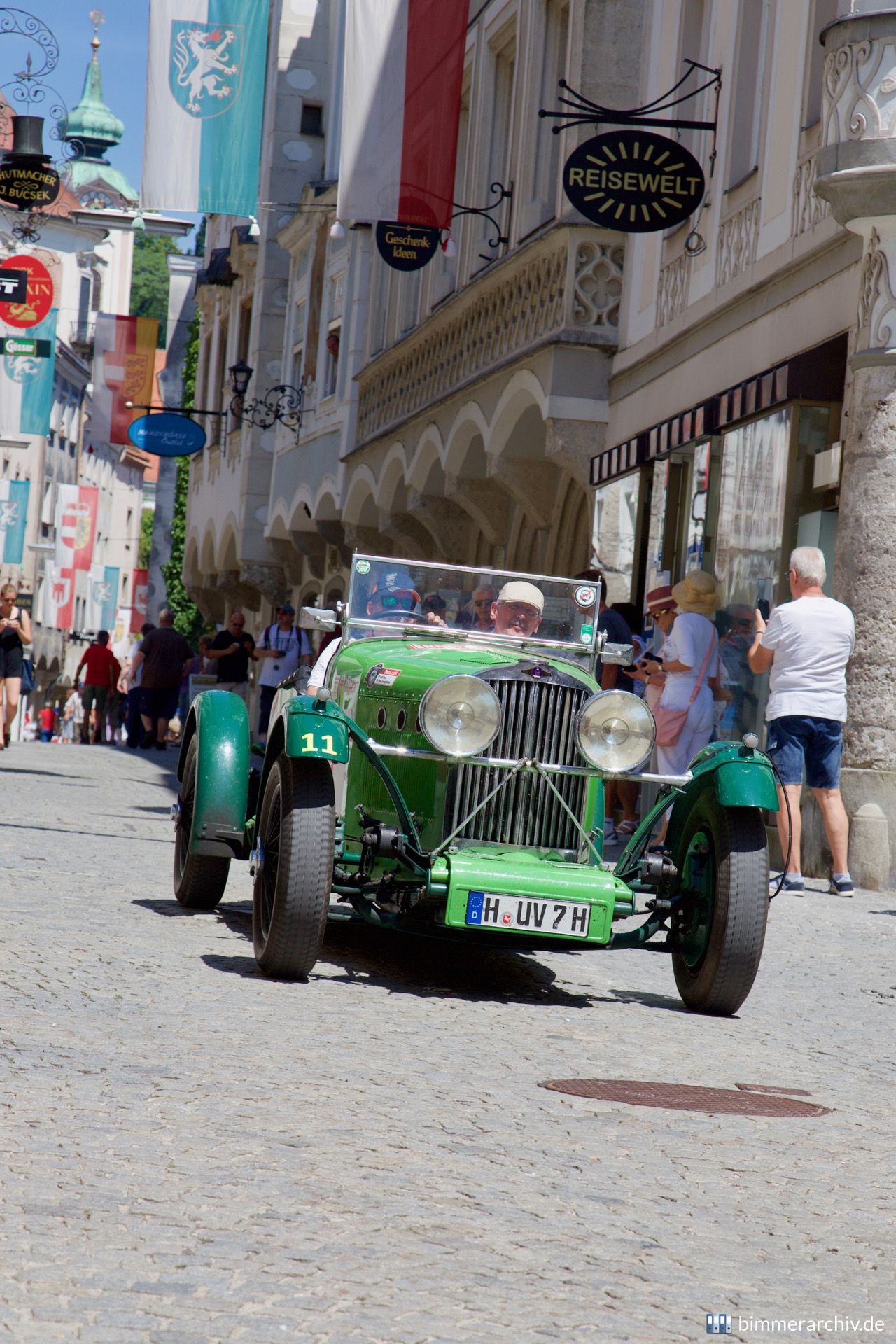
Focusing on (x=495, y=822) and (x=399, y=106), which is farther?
(x=399, y=106)

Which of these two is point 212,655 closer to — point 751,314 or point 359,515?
point 359,515

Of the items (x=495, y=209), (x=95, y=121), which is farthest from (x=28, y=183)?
(x=95, y=121)

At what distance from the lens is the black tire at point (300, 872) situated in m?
7.20

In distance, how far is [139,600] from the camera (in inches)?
3007

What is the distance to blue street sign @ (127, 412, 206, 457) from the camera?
3381 cm

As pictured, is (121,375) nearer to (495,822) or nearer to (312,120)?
(312,120)

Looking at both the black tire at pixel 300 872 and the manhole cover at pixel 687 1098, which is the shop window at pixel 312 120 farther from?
the manhole cover at pixel 687 1098

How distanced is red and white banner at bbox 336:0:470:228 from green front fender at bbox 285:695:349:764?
10.7 meters

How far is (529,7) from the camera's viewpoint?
22.2 meters

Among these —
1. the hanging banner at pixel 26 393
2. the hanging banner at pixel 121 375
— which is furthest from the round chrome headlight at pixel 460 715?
the hanging banner at pixel 121 375

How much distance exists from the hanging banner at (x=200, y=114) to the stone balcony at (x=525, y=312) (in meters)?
3.34

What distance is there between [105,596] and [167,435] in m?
37.4

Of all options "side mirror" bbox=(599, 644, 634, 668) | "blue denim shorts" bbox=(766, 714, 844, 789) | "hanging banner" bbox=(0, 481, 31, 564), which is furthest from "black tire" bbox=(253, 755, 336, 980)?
"hanging banner" bbox=(0, 481, 31, 564)

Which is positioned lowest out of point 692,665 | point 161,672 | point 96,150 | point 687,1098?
point 687,1098
